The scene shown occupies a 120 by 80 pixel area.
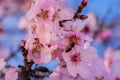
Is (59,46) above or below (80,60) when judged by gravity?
above

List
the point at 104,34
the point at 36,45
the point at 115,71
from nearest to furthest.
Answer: the point at 36,45
the point at 115,71
the point at 104,34

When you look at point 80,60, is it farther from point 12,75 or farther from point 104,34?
point 104,34

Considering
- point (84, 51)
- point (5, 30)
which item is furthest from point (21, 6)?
point (84, 51)

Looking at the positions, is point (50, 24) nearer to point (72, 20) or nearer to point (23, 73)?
point (72, 20)

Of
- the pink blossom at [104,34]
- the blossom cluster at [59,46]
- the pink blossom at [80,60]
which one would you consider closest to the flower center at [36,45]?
the blossom cluster at [59,46]

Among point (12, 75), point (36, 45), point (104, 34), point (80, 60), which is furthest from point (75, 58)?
point (104, 34)

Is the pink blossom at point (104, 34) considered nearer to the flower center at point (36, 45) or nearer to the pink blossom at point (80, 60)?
the pink blossom at point (80, 60)

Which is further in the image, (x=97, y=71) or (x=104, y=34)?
(x=104, y=34)

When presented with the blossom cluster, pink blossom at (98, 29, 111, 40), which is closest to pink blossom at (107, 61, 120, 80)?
the blossom cluster

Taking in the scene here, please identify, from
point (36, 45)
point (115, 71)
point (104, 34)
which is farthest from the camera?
point (104, 34)

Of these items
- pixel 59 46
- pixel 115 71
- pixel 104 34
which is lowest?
pixel 104 34
